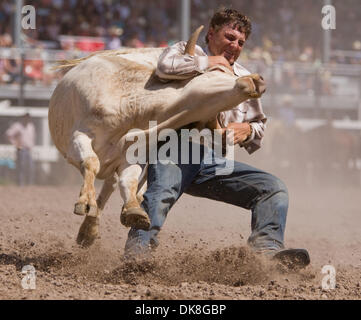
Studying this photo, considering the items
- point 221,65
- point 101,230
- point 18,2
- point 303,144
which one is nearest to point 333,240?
point 101,230

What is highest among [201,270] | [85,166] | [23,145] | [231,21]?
[231,21]

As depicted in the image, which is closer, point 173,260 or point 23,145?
point 173,260

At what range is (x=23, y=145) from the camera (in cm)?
1092

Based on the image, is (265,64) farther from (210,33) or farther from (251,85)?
(251,85)

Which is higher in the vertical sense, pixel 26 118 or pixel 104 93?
pixel 104 93

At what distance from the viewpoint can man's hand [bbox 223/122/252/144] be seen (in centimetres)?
470

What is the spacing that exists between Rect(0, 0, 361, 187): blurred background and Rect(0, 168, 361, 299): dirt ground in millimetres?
3202

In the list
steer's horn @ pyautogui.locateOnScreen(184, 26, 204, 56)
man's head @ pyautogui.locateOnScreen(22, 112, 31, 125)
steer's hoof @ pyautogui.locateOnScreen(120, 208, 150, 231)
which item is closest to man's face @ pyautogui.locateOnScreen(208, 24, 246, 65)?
steer's horn @ pyautogui.locateOnScreen(184, 26, 204, 56)

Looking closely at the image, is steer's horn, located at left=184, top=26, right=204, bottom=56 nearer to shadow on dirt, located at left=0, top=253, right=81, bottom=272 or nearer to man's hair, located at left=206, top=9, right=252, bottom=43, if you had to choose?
man's hair, located at left=206, top=9, right=252, bottom=43

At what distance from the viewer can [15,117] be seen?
11.1 metres

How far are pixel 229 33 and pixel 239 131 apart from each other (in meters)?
0.60

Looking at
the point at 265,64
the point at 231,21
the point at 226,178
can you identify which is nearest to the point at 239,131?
the point at 226,178
